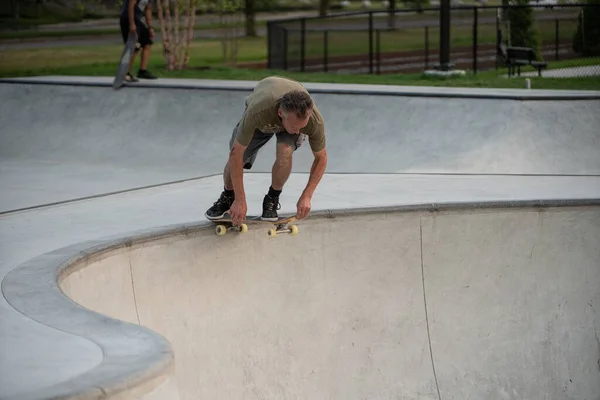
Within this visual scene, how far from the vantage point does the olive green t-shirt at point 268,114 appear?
24.2 ft

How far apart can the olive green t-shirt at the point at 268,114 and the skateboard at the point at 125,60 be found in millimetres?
7640

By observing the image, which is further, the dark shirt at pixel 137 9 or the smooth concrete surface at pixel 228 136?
the dark shirt at pixel 137 9

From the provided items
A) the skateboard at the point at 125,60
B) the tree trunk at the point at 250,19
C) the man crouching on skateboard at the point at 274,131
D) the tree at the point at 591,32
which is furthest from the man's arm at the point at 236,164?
the tree trunk at the point at 250,19

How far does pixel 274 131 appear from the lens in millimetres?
7773

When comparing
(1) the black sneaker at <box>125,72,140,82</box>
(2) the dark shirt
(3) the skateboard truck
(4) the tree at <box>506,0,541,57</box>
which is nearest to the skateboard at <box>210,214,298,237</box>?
(3) the skateboard truck

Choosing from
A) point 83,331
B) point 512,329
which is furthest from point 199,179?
point 83,331

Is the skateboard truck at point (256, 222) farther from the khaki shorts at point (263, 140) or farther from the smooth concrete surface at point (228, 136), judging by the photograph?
the smooth concrete surface at point (228, 136)

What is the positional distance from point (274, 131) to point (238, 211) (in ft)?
2.08

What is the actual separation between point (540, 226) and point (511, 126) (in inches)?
133

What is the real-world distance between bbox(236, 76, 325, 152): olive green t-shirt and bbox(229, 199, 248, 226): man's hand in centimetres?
46

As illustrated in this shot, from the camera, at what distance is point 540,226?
9.25m

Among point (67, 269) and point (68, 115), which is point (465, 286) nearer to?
point (67, 269)

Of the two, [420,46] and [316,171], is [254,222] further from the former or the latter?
[420,46]

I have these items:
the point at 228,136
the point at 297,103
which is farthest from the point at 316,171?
the point at 228,136
